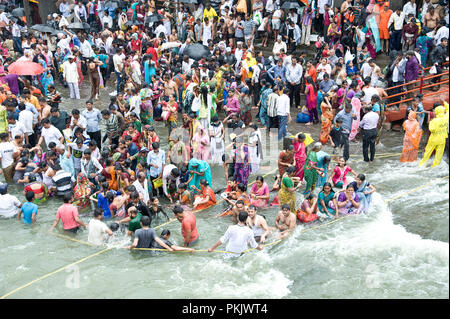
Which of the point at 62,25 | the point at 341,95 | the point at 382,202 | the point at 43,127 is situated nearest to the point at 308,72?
the point at 341,95

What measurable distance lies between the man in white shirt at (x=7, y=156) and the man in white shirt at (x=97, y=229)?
3776 millimetres

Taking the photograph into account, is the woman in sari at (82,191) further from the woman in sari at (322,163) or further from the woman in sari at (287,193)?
the woman in sari at (322,163)

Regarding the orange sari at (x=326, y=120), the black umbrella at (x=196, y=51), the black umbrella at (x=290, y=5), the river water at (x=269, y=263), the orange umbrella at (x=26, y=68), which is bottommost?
the river water at (x=269, y=263)

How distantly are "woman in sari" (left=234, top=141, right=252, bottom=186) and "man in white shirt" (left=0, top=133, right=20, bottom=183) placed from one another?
5.00 metres

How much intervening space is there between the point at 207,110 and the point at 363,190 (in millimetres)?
4867

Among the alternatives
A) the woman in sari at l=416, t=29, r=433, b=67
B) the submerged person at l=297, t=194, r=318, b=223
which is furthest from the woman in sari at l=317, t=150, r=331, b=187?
→ the woman in sari at l=416, t=29, r=433, b=67

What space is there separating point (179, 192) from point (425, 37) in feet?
28.2

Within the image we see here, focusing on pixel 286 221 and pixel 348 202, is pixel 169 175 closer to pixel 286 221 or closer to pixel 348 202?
pixel 286 221

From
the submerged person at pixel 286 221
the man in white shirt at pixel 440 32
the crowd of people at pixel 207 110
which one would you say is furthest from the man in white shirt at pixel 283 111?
the man in white shirt at pixel 440 32

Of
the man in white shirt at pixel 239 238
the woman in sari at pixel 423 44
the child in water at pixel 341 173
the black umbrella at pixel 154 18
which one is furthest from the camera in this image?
the black umbrella at pixel 154 18

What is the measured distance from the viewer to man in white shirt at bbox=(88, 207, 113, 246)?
9953 mm

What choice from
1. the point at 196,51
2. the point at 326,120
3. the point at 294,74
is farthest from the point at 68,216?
the point at 196,51

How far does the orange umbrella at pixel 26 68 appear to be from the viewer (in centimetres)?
1541

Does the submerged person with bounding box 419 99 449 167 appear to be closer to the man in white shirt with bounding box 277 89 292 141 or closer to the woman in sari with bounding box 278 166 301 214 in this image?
the woman in sari with bounding box 278 166 301 214
